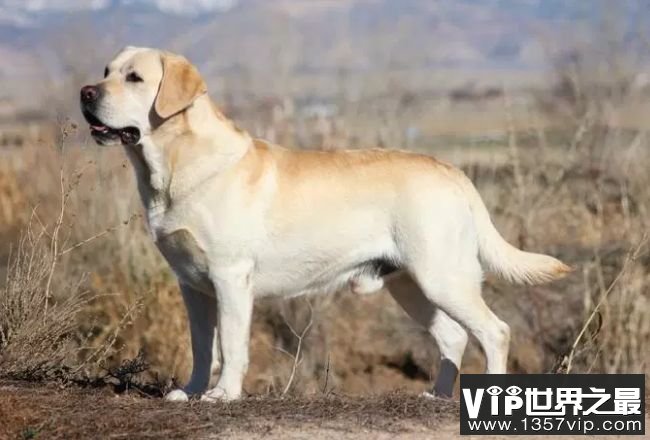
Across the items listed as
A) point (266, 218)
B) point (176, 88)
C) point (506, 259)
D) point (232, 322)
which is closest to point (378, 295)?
point (506, 259)

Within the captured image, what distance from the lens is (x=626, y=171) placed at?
37.8ft

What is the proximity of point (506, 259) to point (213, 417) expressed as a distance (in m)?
2.06

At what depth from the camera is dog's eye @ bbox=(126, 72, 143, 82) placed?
249 inches

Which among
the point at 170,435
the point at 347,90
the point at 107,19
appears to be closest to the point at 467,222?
the point at 170,435

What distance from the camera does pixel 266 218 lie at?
6422 millimetres

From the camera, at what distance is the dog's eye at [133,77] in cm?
633

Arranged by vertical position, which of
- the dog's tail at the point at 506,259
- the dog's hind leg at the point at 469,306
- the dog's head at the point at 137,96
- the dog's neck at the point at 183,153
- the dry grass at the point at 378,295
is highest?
the dog's head at the point at 137,96

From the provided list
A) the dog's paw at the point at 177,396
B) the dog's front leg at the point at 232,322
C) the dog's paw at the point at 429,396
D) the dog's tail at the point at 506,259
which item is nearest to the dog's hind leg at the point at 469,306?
the dog's tail at the point at 506,259

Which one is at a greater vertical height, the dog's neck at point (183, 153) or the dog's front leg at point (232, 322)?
the dog's neck at point (183, 153)

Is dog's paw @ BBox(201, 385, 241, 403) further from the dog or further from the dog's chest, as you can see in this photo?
the dog's chest

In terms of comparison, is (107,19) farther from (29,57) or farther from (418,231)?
(418,231)

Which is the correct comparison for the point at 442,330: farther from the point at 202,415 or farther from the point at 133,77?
the point at 133,77

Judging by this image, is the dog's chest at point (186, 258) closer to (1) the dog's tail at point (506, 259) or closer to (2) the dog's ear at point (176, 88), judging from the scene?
(2) the dog's ear at point (176, 88)

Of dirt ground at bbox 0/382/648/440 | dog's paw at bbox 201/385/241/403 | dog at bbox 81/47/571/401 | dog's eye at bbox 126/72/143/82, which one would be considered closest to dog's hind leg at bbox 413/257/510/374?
dog at bbox 81/47/571/401
